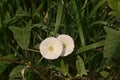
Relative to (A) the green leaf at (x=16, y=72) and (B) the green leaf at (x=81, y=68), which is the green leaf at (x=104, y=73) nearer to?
(B) the green leaf at (x=81, y=68)

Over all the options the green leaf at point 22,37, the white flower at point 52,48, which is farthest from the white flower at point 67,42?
the green leaf at point 22,37

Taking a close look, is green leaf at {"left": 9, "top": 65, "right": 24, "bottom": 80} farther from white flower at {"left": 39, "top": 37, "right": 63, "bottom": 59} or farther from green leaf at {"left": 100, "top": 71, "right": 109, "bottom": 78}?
green leaf at {"left": 100, "top": 71, "right": 109, "bottom": 78}

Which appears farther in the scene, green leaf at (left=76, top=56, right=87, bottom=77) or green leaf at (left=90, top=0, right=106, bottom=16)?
green leaf at (left=90, top=0, right=106, bottom=16)

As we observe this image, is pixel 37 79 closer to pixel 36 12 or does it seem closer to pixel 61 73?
pixel 61 73

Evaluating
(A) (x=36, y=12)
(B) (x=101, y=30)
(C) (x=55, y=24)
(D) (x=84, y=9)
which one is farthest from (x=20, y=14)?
(B) (x=101, y=30)

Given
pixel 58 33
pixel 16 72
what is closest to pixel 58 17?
pixel 58 33

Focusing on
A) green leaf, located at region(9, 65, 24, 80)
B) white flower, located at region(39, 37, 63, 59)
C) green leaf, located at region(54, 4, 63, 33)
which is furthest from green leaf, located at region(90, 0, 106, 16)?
green leaf, located at region(9, 65, 24, 80)

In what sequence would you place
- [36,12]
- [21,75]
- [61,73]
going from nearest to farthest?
1. [21,75]
2. [61,73]
3. [36,12]

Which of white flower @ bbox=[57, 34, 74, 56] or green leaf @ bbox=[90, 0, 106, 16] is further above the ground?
green leaf @ bbox=[90, 0, 106, 16]
